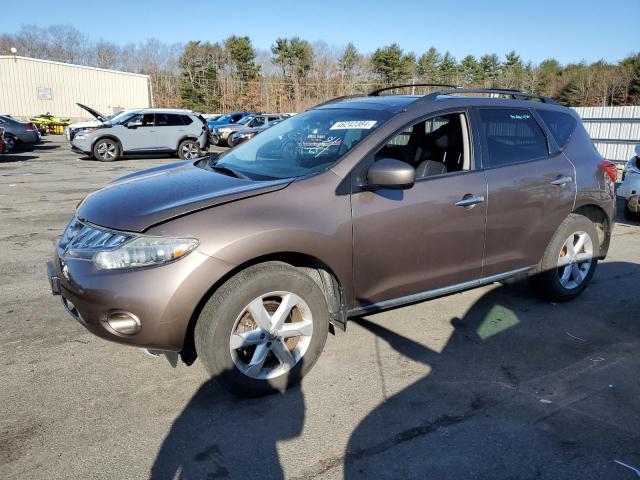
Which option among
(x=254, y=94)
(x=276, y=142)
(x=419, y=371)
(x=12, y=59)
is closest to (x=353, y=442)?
(x=419, y=371)

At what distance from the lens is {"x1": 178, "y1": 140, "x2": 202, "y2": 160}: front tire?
60.2 ft

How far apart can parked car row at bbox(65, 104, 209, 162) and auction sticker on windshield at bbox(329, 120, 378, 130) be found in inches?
606

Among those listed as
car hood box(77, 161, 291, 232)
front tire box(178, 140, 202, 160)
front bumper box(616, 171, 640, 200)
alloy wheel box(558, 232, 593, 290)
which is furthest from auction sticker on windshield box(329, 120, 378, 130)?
front tire box(178, 140, 202, 160)

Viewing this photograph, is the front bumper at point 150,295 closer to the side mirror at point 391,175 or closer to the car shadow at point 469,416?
the car shadow at point 469,416

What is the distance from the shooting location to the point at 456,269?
150 inches

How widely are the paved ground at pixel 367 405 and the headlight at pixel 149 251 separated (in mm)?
881

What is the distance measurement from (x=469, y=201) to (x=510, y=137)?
86 centimetres

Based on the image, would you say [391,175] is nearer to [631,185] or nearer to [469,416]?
Answer: [469,416]

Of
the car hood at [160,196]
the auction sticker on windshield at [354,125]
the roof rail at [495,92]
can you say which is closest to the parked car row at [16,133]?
the car hood at [160,196]

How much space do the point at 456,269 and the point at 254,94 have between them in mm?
59926

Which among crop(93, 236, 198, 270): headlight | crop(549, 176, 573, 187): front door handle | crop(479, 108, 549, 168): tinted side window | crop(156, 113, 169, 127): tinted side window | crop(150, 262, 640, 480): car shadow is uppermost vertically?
crop(156, 113, 169, 127): tinted side window

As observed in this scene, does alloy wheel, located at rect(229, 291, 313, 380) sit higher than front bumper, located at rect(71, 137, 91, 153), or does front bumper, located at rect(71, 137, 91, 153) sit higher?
front bumper, located at rect(71, 137, 91, 153)

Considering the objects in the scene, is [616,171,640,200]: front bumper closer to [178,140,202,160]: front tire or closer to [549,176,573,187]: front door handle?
[549,176,573,187]: front door handle

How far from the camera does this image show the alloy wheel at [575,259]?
457 cm
